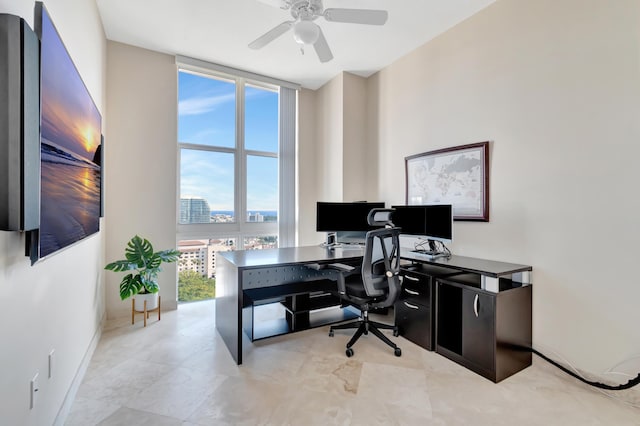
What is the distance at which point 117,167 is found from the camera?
11.3 feet

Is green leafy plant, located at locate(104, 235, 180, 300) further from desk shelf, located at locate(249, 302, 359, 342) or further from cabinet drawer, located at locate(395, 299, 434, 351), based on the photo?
cabinet drawer, located at locate(395, 299, 434, 351)

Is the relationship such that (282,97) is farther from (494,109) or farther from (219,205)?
(494,109)

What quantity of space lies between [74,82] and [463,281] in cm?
312

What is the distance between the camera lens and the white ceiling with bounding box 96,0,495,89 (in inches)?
110

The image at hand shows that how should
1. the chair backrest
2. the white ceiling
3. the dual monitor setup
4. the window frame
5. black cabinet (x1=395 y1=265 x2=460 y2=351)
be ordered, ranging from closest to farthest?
the chair backrest → black cabinet (x1=395 y1=265 x2=460 y2=351) → the white ceiling → the dual monitor setup → the window frame

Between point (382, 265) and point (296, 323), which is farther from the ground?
point (382, 265)

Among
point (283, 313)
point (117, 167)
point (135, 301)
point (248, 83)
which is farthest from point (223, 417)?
point (248, 83)

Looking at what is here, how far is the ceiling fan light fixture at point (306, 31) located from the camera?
7.38ft

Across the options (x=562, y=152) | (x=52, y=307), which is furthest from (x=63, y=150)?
(x=562, y=152)

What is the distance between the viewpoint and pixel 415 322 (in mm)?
2818

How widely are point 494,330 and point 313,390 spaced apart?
55.1 inches

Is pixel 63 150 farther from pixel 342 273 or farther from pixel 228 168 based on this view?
pixel 228 168

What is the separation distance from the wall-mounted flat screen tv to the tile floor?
44.4 inches

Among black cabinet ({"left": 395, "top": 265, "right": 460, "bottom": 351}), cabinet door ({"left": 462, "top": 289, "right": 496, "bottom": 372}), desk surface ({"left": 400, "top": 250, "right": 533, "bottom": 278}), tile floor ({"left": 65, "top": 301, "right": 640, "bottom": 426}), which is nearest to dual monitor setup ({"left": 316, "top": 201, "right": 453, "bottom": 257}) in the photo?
desk surface ({"left": 400, "top": 250, "right": 533, "bottom": 278})
